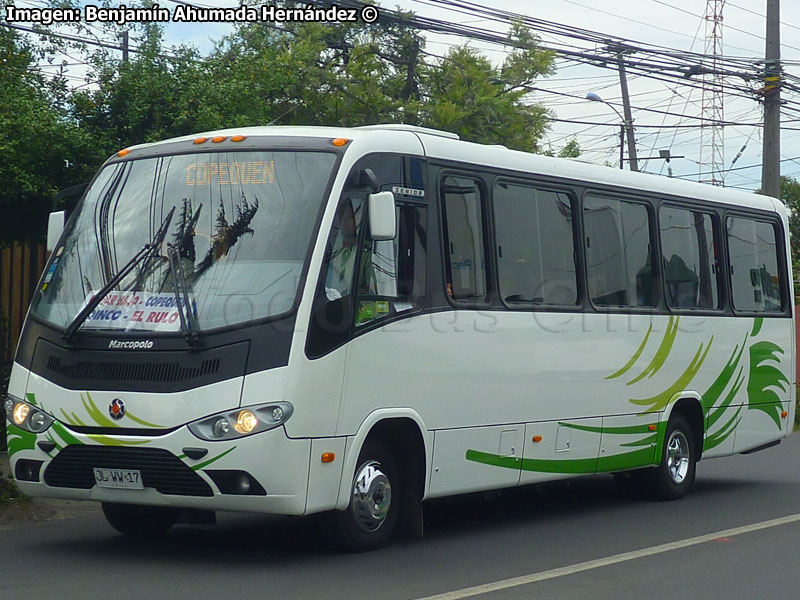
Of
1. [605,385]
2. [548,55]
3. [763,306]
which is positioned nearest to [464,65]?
[548,55]

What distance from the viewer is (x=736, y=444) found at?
46.4ft

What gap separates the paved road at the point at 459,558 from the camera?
7805mm

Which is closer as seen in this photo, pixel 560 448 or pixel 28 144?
pixel 560 448

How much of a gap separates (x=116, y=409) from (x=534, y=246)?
407cm

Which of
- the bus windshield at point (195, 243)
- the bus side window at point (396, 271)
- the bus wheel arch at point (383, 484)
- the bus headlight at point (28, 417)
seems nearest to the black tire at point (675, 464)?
the bus wheel arch at point (383, 484)

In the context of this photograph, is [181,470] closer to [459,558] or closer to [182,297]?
[182,297]

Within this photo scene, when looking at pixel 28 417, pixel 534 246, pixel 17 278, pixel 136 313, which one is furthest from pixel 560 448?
pixel 17 278

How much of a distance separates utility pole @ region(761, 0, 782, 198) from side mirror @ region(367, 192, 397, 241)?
52.8 ft

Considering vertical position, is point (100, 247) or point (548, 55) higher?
point (548, 55)

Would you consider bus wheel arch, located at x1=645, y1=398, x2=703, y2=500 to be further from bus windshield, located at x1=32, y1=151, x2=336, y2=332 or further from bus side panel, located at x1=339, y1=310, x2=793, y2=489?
bus windshield, located at x1=32, y1=151, x2=336, y2=332

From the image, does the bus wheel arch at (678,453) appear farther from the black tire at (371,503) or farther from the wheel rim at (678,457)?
the black tire at (371,503)

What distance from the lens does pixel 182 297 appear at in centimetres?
859

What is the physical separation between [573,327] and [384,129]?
2745mm

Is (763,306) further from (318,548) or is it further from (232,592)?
(232,592)
